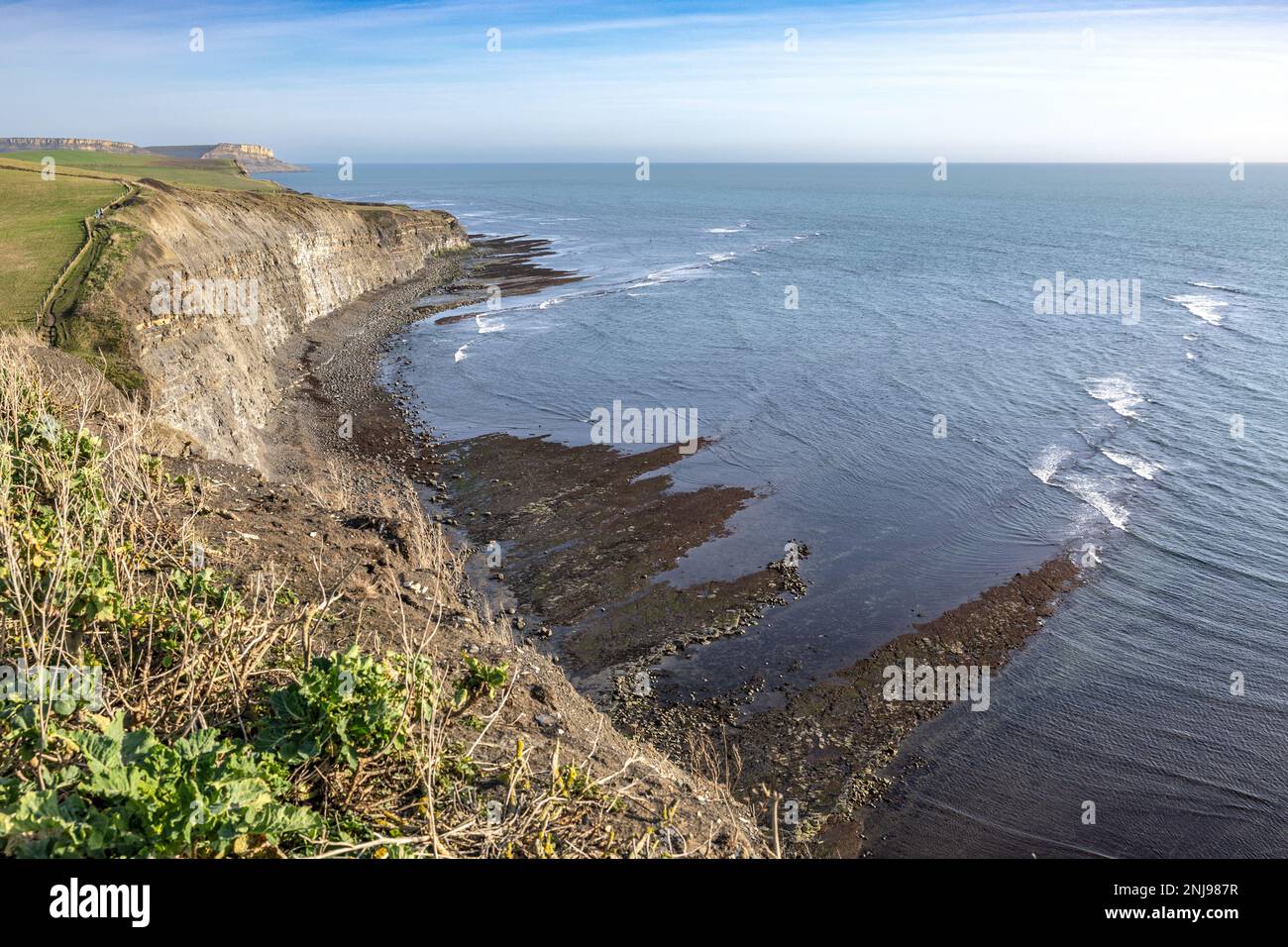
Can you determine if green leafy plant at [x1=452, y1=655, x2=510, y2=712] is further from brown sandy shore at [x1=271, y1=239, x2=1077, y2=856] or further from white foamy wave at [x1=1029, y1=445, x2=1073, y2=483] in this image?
white foamy wave at [x1=1029, y1=445, x2=1073, y2=483]

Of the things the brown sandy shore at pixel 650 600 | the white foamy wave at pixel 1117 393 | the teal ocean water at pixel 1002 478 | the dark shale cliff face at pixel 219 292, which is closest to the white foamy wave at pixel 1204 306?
the teal ocean water at pixel 1002 478

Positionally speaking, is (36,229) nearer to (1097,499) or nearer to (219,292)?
(219,292)

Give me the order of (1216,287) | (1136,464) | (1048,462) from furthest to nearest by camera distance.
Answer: (1216,287) < (1048,462) < (1136,464)

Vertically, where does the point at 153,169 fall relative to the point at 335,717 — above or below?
above

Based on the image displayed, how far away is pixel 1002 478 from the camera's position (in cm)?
3056

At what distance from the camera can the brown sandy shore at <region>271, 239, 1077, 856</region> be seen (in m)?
15.9

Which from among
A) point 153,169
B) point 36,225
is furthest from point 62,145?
point 36,225

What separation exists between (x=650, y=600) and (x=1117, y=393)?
99.0 feet

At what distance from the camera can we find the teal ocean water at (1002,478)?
52.9 feet

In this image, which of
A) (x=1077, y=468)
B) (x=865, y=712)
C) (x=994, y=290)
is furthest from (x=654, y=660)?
(x=994, y=290)

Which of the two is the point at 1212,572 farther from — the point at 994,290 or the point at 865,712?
the point at 994,290

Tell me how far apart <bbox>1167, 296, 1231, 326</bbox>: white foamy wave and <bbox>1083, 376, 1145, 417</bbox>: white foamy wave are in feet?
60.0

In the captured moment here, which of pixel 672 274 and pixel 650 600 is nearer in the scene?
pixel 650 600
